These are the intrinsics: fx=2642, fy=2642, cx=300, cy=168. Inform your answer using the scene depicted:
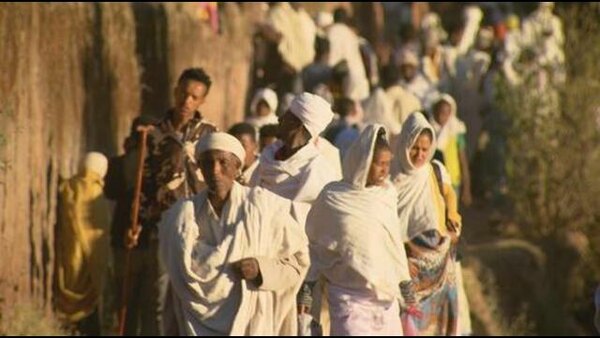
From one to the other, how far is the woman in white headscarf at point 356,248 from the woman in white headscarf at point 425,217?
143cm

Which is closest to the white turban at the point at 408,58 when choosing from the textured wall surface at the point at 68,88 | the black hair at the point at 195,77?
the textured wall surface at the point at 68,88

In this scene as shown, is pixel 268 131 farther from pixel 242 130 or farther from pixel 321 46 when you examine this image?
pixel 321 46

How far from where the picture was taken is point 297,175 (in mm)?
14805

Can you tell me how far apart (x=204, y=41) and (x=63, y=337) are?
393 cm

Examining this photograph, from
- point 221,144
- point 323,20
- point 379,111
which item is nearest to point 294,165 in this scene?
point 221,144

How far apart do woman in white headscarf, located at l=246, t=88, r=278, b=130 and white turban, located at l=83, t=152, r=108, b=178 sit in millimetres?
2688

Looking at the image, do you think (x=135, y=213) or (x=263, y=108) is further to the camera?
(x=263, y=108)

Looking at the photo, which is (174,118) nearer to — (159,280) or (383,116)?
(159,280)

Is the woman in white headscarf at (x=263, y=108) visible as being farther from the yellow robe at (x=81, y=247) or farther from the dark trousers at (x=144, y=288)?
the dark trousers at (x=144, y=288)

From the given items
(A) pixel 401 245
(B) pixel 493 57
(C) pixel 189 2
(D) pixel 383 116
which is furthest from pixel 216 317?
(B) pixel 493 57

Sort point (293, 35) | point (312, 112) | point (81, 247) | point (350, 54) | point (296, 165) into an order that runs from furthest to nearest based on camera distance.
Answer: point (350, 54) < point (293, 35) < point (81, 247) < point (296, 165) < point (312, 112)

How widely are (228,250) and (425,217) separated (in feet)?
11.5

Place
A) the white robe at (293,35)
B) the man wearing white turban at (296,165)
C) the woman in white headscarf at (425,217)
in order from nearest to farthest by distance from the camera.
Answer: the man wearing white turban at (296,165) < the woman in white headscarf at (425,217) < the white robe at (293,35)

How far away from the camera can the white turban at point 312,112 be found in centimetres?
1413
